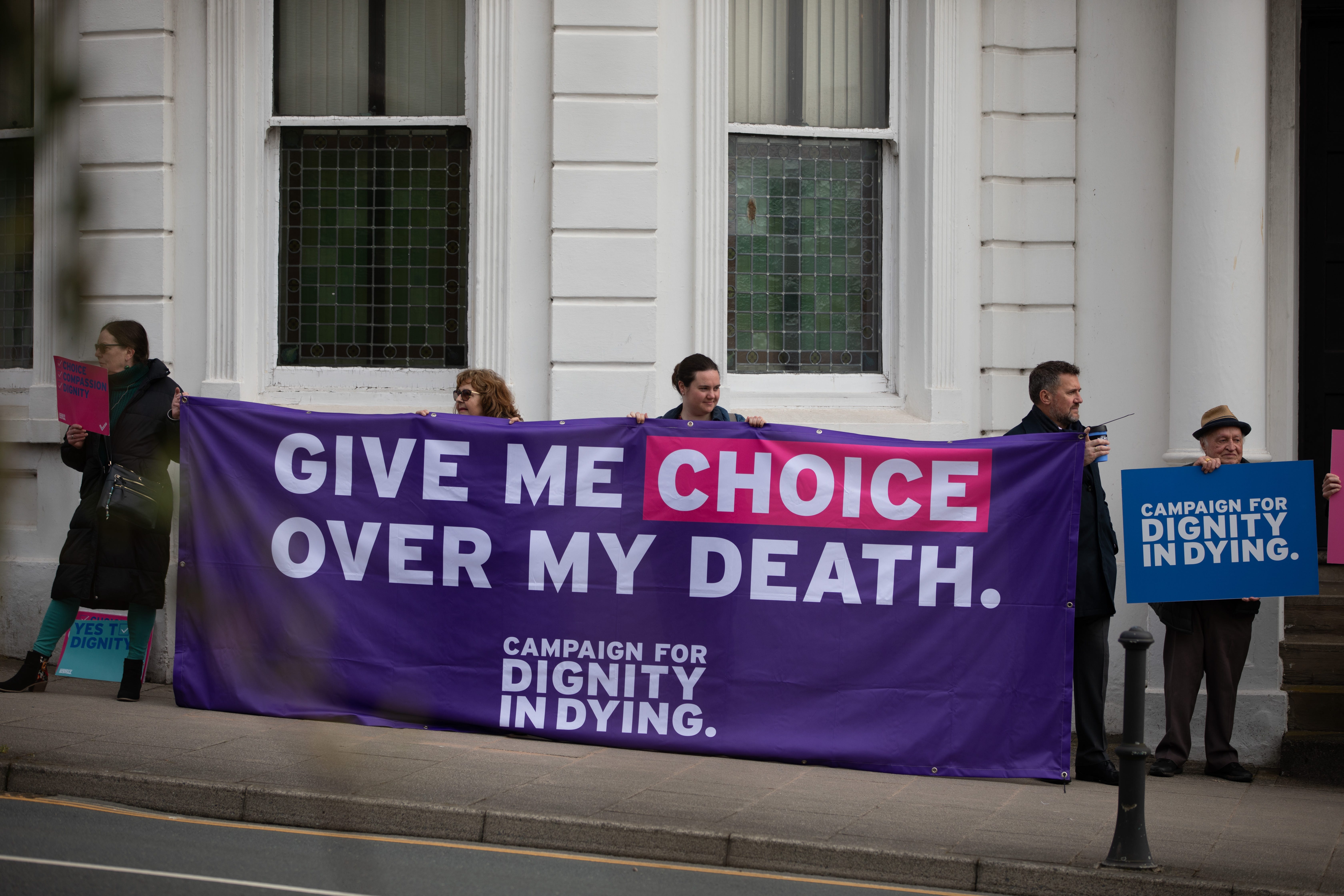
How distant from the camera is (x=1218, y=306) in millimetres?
8312

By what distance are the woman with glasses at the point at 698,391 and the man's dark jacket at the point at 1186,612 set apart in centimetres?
239

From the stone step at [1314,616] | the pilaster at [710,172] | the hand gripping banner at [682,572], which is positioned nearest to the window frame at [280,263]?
the pilaster at [710,172]

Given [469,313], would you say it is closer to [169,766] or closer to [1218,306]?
[169,766]

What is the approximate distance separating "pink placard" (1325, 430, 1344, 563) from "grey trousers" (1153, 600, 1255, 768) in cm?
65

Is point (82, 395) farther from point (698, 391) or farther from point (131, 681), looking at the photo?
point (131, 681)

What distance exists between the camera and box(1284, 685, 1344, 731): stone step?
26.2 ft

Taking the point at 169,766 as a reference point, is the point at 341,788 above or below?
above

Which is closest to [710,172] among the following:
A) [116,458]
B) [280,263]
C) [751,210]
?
[751,210]

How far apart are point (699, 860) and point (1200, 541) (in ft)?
10.2

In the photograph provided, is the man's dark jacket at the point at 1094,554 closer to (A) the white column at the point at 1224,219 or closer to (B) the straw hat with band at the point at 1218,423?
(B) the straw hat with band at the point at 1218,423

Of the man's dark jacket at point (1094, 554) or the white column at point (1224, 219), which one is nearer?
the man's dark jacket at point (1094, 554)

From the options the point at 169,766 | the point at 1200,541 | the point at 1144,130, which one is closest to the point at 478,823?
the point at 169,766

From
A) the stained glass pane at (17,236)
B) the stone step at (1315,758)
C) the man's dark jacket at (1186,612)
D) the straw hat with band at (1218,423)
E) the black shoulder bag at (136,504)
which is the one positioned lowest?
the stone step at (1315,758)

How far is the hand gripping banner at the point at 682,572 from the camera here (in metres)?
6.83
